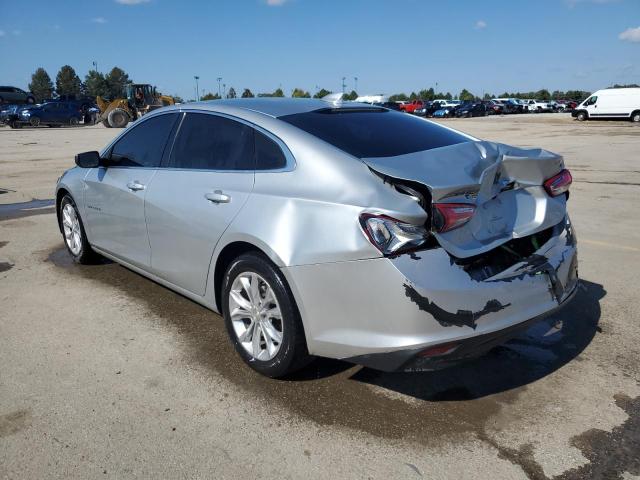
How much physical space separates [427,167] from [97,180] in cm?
322

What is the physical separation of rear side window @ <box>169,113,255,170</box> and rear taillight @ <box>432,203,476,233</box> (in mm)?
1234

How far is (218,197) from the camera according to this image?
340 cm

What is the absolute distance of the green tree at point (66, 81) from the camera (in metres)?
114

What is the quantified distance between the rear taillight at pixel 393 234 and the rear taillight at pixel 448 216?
74 mm

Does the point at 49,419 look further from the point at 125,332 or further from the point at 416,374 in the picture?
the point at 416,374

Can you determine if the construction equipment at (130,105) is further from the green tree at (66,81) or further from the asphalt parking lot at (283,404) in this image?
the green tree at (66,81)

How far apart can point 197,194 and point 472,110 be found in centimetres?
5641

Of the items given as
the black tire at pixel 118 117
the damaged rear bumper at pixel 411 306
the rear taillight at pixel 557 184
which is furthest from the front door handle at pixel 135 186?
the black tire at pixel 118 117

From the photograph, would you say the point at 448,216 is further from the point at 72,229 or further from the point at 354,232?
the point at 72,229

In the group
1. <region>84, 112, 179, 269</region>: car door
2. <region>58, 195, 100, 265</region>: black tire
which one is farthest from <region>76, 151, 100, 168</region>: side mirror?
<region>58, 195, 100, 265</region>: black tire

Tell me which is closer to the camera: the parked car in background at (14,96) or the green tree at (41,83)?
the parked car in background at (14,96)

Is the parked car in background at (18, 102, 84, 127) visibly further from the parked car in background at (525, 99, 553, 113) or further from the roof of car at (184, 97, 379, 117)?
the parked car in background at (525, 99, 553, 113)

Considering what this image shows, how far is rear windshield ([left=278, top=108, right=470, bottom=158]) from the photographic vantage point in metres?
3.15

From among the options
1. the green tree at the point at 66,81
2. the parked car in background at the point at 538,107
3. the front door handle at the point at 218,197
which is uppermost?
the green tree at the point at 66,81
